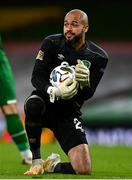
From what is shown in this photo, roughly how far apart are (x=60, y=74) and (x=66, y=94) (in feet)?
0.70

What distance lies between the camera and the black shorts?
812 cm

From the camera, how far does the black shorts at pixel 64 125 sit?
812cm

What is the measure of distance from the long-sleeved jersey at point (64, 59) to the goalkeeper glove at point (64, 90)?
0.19 m

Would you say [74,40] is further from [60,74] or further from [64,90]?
[64,90]

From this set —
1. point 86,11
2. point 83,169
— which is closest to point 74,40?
point 83,169

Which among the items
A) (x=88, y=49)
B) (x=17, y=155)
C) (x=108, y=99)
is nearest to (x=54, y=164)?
(x=88, y=49)

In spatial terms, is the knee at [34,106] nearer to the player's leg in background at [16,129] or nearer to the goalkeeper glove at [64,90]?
the goalkeeper glove at [64,90]

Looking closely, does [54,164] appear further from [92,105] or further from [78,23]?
[92,105]

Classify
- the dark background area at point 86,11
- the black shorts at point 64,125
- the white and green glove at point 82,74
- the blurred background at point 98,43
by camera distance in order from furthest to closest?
the dark background area at point 86,11, the blurred background at point 98,43, the black shorts at point 64,125, the white and green glove at point 82,74

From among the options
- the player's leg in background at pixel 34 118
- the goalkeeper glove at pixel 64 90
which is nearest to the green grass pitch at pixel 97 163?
the player's leg in background at pixel 34 118

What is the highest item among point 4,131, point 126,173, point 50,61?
point 50,61

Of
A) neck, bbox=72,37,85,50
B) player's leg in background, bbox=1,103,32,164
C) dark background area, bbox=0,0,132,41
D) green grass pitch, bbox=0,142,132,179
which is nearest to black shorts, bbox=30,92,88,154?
green grass pitch, bbox=0,142,132,179

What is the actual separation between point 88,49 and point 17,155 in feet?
9.76

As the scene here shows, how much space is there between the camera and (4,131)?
47.3ft
